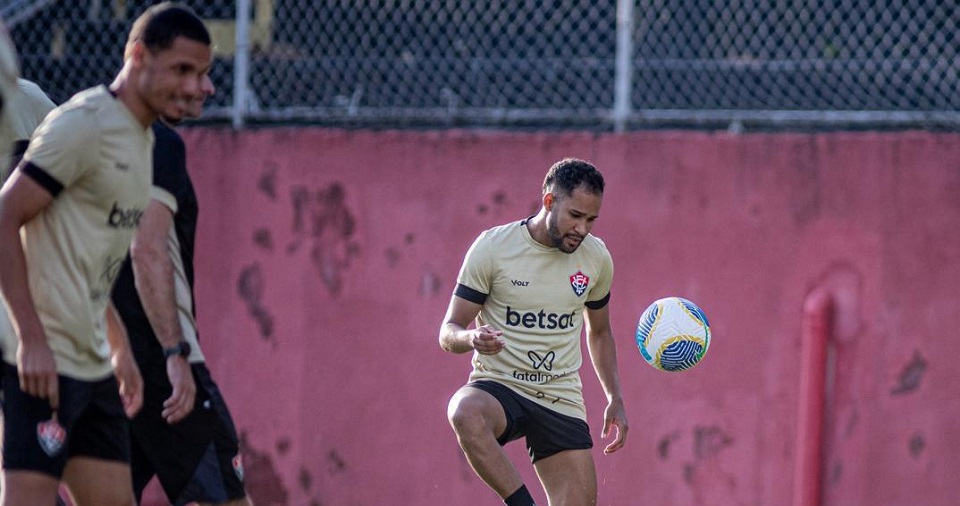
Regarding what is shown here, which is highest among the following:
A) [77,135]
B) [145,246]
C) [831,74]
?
[831,74]

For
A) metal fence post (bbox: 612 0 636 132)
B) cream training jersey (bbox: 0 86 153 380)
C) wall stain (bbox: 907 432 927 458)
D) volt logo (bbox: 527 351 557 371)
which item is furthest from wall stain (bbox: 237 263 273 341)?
wall stain (bbox: 907 432 927 458)

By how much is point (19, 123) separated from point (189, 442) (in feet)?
4.70

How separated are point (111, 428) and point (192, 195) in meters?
1.21

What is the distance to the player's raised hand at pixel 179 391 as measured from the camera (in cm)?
504

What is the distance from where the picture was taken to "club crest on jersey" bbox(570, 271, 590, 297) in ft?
20.2

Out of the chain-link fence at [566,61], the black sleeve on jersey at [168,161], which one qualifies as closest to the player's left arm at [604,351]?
the chain-link fence at [566,61]

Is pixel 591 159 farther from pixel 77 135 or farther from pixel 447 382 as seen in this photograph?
pixel 77 135

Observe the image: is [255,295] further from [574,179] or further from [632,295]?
[574,179]

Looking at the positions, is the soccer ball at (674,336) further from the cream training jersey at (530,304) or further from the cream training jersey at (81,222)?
the cream training jersey at (81,222)

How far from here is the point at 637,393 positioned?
766 cm

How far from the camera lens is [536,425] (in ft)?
20.2

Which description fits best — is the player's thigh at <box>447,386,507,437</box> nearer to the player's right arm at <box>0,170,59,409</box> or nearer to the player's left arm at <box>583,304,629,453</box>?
the player's left arm at <box>583,304,629,453</box>

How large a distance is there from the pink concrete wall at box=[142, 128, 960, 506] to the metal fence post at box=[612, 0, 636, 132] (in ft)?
0.59

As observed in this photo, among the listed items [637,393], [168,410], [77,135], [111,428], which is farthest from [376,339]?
[77,135]
